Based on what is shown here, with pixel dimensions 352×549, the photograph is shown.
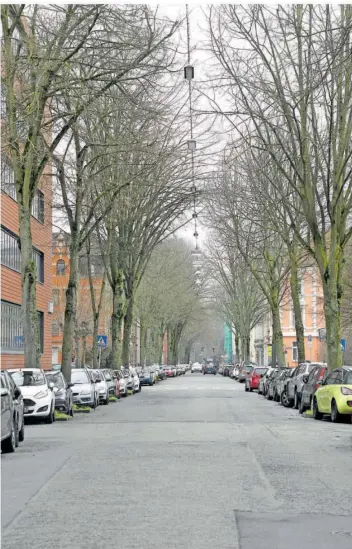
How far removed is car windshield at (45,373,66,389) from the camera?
27.8 metres

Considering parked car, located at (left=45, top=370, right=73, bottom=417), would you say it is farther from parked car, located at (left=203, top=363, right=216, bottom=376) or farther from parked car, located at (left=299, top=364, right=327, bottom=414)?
parked car, located at (left=203, top=363, right=216, bottom=376)

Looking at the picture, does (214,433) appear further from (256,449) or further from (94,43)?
(94,43)

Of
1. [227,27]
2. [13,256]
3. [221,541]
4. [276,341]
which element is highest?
[227,27]

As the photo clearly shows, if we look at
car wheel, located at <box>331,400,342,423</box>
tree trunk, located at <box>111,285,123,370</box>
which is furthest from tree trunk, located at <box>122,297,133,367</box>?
car wheel, located at <box>331,400,342,423</box>

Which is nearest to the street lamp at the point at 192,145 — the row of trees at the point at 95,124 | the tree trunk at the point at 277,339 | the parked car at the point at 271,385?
the row of trees at the point at 95,124

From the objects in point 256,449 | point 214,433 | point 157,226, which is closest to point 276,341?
point 157,226

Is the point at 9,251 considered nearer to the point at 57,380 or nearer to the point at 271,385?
the point at 271,385

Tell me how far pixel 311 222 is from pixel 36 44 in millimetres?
11001

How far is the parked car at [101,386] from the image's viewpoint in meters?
36.8

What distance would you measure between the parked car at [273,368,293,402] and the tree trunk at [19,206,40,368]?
39.8 ft

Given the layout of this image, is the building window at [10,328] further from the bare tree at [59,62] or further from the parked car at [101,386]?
the bare tree at [59,62]

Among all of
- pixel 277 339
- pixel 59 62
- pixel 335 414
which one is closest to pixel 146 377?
pixel 277 339

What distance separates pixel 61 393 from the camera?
27.5 m

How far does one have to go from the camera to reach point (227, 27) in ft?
87.6
